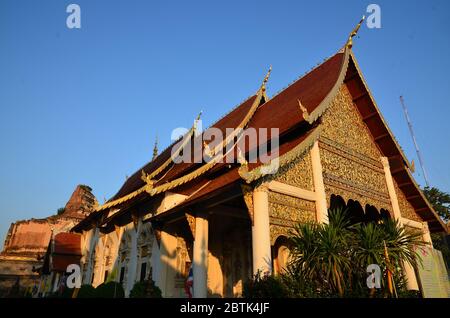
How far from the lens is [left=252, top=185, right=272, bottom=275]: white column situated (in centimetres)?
679

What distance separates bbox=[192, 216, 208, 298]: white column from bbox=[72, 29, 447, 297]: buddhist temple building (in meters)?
0.03

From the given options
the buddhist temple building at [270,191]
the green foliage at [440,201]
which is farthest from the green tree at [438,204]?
the buddhist temple building at [270,191]

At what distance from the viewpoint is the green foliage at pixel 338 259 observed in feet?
21.1

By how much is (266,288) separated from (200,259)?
3.08m

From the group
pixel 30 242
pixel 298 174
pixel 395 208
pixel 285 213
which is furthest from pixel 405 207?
pixel 30 242

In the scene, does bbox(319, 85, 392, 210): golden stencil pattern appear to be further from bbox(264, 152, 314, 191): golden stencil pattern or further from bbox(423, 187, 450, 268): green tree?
bbox(423, 187, 450, 268): green tree

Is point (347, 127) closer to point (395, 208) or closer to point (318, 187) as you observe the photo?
point (395, 208)

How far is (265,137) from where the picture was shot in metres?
9.93

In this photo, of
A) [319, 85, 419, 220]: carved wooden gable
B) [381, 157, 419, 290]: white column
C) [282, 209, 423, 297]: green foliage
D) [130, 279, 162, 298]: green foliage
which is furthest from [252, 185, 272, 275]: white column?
[381, 157, 419, 290]: white column

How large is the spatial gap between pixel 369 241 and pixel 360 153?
5.52 meters

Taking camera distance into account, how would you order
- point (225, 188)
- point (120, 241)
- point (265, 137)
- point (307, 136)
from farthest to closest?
point (120, 241) < point (265, 137) < point (307, 136) < point (225, 188)

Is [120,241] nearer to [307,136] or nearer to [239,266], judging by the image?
[239,266]

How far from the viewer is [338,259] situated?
253 inches
